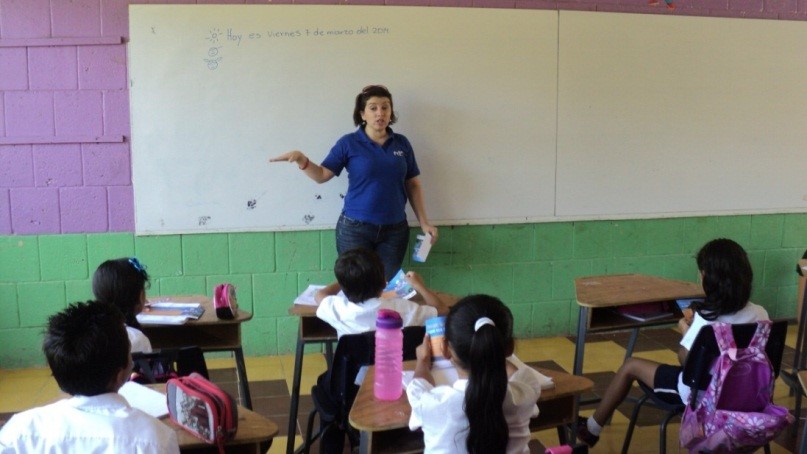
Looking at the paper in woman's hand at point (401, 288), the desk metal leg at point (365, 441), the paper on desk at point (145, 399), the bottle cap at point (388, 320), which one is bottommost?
the desk metal leg at point (365, 441)

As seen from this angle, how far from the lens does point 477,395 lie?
5.68ft

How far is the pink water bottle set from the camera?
202 cm

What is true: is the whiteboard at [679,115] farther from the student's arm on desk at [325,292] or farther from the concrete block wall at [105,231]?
the student's arm on desk at [325,292]

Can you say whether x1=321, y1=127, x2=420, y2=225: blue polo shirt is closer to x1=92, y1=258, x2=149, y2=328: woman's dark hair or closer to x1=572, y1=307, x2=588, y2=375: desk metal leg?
x1=572, y1=307, x2=588, y2=375: desk metal leg

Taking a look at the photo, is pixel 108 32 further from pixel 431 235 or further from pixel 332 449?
pixel 332 449

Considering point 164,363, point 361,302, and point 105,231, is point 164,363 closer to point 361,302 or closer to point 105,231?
point 361,302

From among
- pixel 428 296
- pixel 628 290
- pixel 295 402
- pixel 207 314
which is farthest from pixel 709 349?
pixel 207 314

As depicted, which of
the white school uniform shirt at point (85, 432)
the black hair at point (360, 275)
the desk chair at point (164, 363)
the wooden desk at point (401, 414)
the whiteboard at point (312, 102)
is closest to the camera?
the white school uniform shirt at point (85, 432)

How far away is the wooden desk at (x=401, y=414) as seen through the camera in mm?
1874

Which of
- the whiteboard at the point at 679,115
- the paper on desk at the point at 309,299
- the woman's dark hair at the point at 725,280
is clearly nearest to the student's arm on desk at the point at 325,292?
the paper on desk at the point at 309,299

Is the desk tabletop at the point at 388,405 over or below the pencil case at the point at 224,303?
below

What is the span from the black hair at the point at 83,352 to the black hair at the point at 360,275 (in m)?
1.06

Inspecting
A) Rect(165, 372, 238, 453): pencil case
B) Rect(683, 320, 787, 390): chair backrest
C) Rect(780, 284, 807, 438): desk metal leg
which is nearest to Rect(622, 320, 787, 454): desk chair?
Rect(683, 320, 787, 390): chair backrest

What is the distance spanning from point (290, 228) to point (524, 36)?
1788 mm
